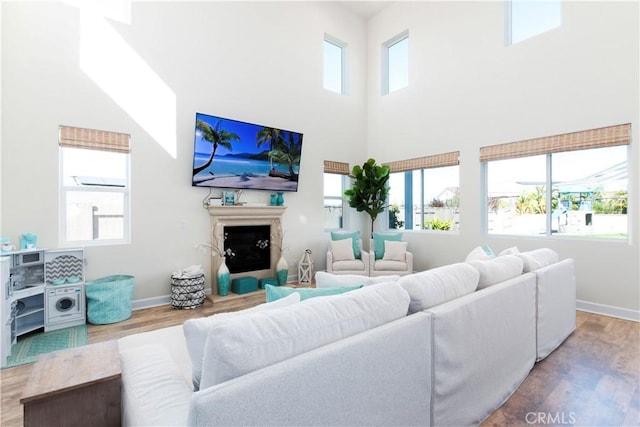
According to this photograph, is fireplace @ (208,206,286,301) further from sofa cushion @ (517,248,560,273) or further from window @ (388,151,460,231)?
sofa cushion @ (517,248,560,273)

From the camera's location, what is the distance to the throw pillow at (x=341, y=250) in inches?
203

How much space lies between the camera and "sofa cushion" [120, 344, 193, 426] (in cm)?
97

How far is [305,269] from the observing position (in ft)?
17.1

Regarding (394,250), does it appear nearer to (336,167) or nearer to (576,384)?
(336,167)

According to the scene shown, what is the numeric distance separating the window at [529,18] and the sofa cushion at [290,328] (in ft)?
15.5

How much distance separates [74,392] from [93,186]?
3.26 m

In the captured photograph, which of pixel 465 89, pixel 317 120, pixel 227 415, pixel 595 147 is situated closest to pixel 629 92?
pixel 595 147

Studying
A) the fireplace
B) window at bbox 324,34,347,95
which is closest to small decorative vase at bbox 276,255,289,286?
the fireplace

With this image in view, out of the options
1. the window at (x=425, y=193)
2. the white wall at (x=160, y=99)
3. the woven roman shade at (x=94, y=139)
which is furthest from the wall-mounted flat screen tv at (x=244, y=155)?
the window at (x=425, y=193)

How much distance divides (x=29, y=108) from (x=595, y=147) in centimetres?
631

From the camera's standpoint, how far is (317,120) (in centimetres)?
564

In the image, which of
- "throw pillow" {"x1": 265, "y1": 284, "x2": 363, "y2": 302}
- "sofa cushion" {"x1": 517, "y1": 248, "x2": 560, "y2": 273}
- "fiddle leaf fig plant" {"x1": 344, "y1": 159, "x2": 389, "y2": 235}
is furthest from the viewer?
"fiddle leaf fig plant" {"x1": 344, "y1": 159, "x2": 389, "y2": 235}

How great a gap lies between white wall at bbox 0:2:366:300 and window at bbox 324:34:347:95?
32cm

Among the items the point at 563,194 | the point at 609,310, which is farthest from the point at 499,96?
the point at 609,310
